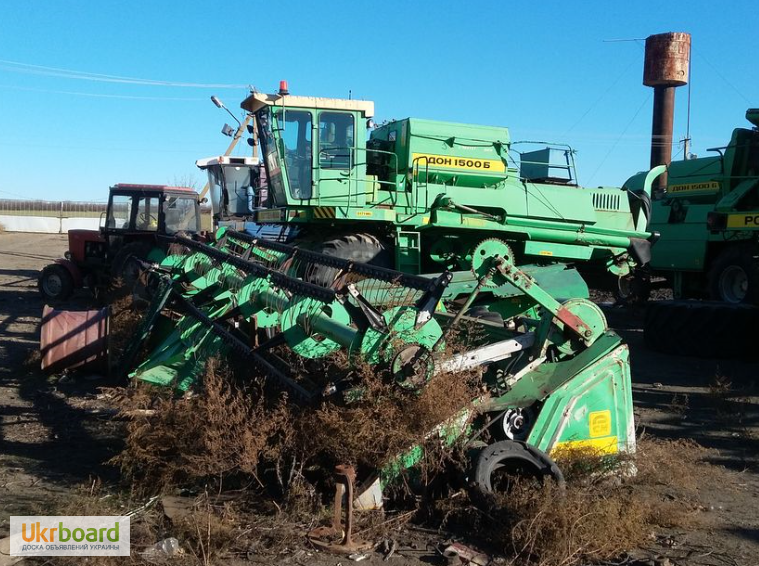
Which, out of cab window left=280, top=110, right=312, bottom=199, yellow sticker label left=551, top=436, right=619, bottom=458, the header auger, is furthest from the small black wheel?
yellow sticker label left=551, top=436, right=619, bottom=458

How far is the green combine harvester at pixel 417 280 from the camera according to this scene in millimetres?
4078

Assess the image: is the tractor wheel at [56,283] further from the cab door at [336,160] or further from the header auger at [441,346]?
the header auger at [441,346]

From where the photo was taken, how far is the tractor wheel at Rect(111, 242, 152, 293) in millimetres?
12536

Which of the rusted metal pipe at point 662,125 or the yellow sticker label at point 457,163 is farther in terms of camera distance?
the rusted metal pipe at point 662,125

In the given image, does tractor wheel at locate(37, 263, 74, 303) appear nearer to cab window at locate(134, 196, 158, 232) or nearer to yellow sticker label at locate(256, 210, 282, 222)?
cab window at locate(134, 196, 158, 232)

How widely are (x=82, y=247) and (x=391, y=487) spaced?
40.5 ft

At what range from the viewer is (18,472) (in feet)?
15.7

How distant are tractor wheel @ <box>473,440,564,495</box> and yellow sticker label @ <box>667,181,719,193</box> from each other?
10.2 m

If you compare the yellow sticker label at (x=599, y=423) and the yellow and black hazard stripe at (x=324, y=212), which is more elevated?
the yellow and black hazard stripe at (x=324, y=212)

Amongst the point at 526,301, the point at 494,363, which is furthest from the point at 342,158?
the point at 494,363

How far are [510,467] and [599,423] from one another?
841mm

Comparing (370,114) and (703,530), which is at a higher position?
(370,114)

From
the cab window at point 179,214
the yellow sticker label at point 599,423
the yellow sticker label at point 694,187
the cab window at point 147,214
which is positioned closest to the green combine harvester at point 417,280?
the yellow sticker label at point 599,423

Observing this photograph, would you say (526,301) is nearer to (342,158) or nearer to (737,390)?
(737,390)
